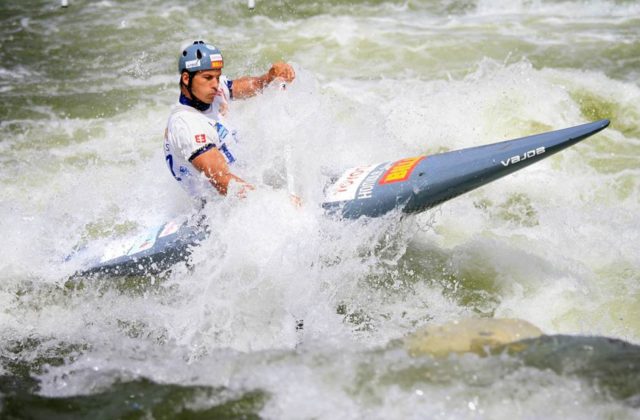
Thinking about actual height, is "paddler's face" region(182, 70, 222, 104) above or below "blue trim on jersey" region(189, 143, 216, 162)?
above

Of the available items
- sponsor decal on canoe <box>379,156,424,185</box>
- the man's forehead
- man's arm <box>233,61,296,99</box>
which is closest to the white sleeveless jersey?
the man's forehead

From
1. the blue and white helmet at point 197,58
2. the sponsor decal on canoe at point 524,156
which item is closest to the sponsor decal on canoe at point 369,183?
A: the sponsor decal on canoe at point 524,156

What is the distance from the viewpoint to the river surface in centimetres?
396

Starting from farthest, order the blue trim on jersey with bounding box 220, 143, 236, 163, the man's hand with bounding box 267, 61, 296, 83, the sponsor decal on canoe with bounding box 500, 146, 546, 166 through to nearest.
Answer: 1. the man's hand with bounding box 267, 61, 296, 83
2. the blue trim on jersey with bounding box 220, 143, 236, 163
3. the sponsor decal on canoe with bounding box 500, 146, 546, 166

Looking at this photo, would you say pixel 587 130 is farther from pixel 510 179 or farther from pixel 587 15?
pixel 587 15

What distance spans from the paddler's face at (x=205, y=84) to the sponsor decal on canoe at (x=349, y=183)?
1005 mm

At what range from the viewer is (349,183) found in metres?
4.97

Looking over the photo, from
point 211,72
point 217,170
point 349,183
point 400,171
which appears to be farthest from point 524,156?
point 211,72

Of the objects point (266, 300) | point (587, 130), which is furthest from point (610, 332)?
point (266, 300)

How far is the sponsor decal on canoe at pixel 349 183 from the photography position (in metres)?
4.85

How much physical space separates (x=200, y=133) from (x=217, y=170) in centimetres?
26

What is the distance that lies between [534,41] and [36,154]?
234 inches

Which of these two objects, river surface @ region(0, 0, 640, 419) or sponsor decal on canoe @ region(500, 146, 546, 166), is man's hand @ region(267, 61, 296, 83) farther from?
sponsor decal on canoe @ region(500, 146, 546, 166)

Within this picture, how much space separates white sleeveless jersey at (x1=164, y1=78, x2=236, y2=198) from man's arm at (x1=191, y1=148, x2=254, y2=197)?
4cm
